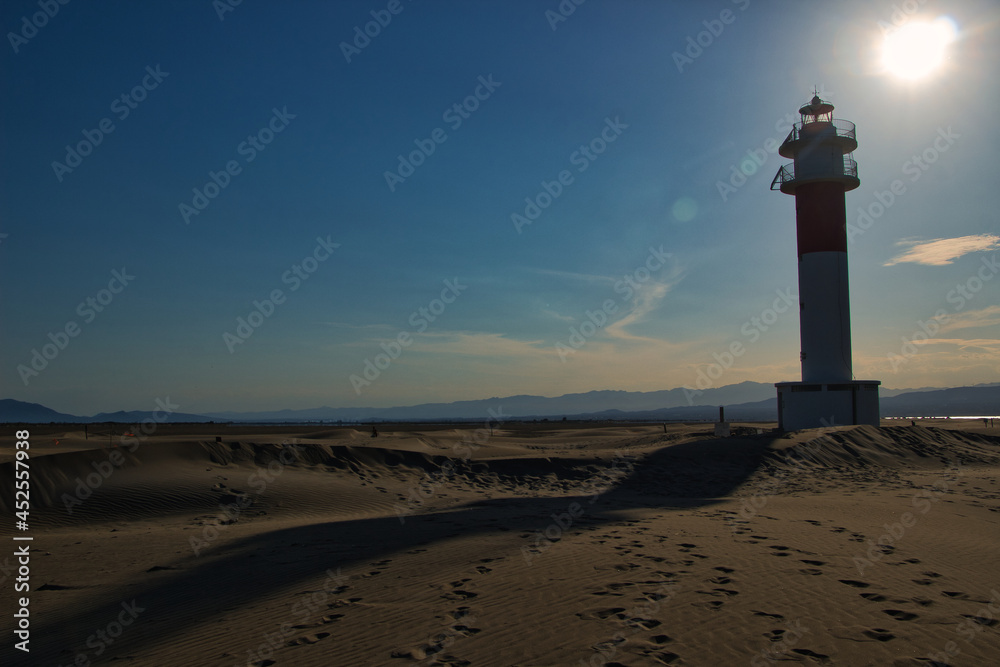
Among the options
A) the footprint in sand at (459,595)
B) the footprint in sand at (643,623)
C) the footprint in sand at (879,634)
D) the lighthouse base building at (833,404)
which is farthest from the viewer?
the lighthouse base building at (833,404)

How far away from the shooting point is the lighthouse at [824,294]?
25.1m

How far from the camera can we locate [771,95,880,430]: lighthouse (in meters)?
25.1

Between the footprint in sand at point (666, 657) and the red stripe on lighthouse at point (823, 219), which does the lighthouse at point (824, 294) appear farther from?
the footprint in sand at point (666, 657)

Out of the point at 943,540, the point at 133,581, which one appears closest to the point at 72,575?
the point at 133,581

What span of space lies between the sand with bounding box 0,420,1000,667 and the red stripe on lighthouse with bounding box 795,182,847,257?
12.2m

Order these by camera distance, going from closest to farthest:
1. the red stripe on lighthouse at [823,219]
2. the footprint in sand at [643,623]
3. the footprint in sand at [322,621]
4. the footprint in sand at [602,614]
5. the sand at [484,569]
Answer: the sand at [484,569] → the footprint in sand at [643,623] → the footprint in sand at [602,614] → the footprint in sand at [322,621] → the red stripe on lighthouse at [823,219]

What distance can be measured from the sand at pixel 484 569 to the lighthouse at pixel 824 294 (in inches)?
338

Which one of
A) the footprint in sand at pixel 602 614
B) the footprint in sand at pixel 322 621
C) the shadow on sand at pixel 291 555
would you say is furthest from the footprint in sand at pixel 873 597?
the footprint in sand at pixel 322 621

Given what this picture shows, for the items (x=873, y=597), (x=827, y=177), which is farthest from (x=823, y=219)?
(x=873, y=597)

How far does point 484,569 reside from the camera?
722 cm

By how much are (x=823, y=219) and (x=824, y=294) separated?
338 cm

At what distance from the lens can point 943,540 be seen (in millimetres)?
9055

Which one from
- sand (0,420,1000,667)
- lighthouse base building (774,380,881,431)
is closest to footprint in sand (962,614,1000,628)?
sand (0,420,1000,667)

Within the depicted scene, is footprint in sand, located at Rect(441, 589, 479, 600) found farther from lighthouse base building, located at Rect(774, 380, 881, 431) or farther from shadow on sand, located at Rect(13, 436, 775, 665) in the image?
lighthouse base building, located at Rect(774, 380, 881, 431)
